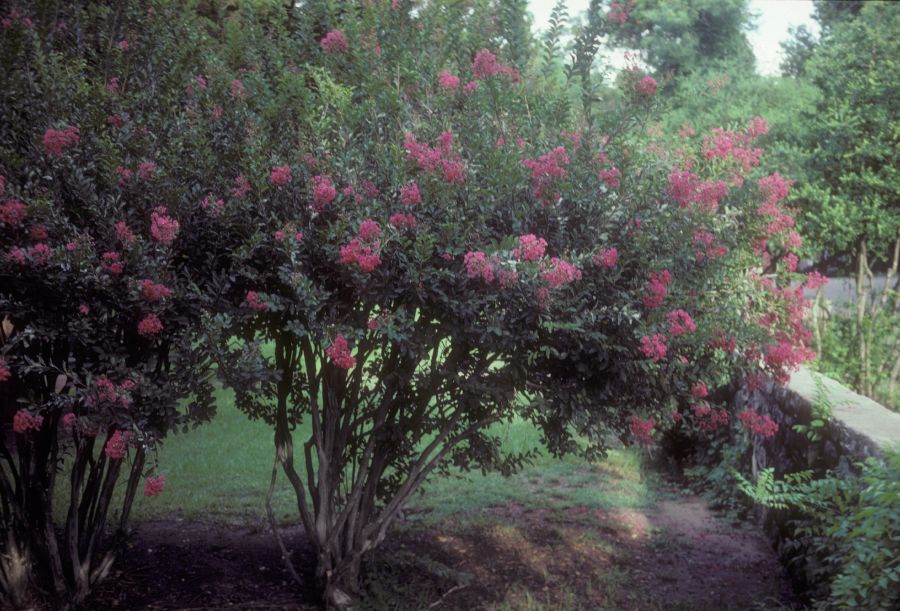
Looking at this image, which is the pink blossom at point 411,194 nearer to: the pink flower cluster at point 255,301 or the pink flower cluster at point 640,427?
the pink flower cluster at point 255,301

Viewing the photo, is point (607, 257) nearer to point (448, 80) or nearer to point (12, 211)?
point (448, 80)

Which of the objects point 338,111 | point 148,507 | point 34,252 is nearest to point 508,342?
point 338,111

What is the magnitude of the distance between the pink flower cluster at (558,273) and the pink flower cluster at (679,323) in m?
0.64

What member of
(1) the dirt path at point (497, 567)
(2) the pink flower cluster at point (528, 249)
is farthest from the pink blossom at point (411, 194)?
(1) the dirt path at point (497, 567)

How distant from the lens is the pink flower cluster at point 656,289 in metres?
4.02

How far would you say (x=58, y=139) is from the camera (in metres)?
3.63

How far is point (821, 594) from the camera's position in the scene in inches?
181

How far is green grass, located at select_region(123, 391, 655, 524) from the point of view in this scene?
689 cm

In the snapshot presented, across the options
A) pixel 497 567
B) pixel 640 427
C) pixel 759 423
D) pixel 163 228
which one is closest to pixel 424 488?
pixel 497 567

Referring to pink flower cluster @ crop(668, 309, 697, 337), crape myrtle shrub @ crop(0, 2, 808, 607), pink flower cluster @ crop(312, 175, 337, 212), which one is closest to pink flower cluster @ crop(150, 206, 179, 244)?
crape myrtle shrub @ crop(0, 2, 808, 607)

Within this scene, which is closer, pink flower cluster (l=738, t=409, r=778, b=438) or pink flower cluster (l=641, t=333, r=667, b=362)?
pink flower cluster (l=641, t=333, r=667, b=362)

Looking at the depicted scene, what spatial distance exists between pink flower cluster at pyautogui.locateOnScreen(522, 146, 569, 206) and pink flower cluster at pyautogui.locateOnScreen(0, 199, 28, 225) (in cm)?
224

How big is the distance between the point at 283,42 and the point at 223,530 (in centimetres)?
357

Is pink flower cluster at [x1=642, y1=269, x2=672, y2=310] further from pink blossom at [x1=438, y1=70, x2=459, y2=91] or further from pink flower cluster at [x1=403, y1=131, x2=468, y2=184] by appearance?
pink blossom at [x1=438, y1=70, x2=459, y2=91]
